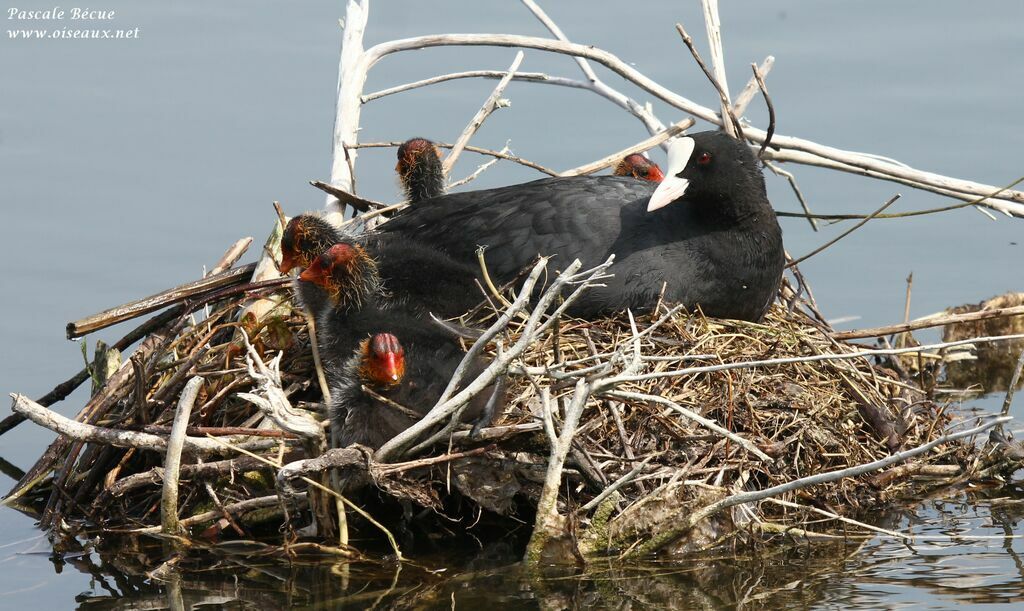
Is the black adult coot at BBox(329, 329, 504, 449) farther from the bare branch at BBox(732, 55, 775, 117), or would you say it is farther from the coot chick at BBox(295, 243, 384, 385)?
the bare branch at BBox(732, 55, 775, 117)

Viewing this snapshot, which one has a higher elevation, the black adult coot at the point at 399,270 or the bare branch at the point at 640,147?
the bare branch at the point at 640,147

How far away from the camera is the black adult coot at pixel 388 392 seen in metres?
3.97

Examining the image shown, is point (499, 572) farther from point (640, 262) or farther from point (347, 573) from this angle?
point (640, 262)

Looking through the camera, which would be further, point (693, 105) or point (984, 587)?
point (693, 105)

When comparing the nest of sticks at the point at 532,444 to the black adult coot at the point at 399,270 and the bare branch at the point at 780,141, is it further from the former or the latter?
the bare branch at the point at 780,141

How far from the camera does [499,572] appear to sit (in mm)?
3963

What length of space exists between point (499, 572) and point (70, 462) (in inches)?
63.8

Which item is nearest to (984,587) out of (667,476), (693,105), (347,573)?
(667,476)

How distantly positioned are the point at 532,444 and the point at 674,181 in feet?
3.80

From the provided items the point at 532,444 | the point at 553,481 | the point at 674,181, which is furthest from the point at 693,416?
the point at 674,181

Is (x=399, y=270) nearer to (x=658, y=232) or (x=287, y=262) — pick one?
(x=287, y=262)

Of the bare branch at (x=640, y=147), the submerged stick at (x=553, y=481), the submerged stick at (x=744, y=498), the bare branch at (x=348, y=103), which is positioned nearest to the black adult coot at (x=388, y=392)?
the submerged stick at (x=553, y=481)

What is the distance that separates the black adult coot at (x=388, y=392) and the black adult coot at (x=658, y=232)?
2.11 ft

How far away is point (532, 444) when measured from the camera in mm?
4090
